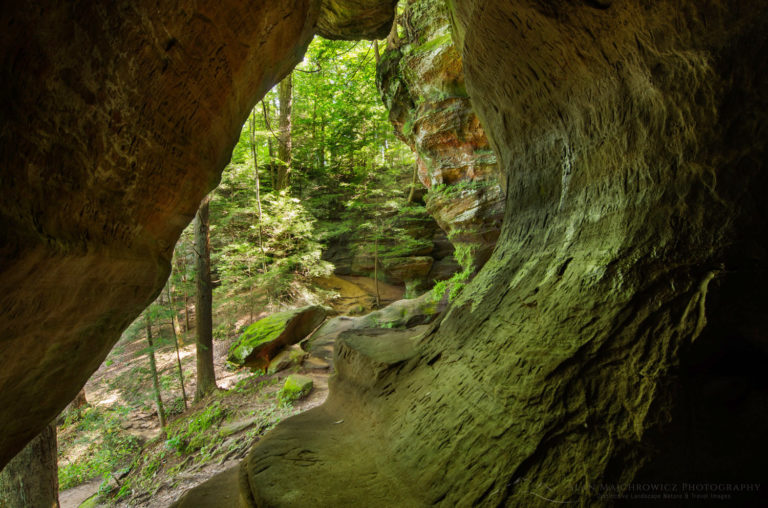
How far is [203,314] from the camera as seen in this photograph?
8.38 metres

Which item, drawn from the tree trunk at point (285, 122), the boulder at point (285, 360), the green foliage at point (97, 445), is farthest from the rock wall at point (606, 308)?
the tree trunk at point (285, 122)

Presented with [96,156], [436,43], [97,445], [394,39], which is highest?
[394,39]

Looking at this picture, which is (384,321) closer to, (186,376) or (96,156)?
(186,376)

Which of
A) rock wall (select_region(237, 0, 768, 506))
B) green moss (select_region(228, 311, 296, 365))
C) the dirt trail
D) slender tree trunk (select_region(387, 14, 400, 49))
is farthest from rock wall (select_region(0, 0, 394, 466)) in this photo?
slender tree trunk (select_region(387, 14, 400, 49))

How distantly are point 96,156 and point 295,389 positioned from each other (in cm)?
646

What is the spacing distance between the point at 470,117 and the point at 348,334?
26.1 feet

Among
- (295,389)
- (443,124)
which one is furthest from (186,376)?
(443,124)

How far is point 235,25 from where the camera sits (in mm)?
2246

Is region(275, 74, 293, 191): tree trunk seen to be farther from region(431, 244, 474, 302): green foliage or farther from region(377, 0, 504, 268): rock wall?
region(431, 244, 474, 302): green foliage

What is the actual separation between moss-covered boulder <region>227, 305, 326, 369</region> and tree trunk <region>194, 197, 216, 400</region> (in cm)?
92

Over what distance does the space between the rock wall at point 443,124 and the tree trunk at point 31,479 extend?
1017cm

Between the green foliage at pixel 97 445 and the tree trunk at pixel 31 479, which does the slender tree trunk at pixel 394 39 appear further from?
the green foliage at pixel 97 445

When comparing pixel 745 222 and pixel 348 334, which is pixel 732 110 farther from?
pixel 348 334

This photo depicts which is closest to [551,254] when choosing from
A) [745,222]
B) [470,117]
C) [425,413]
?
[745,222]
